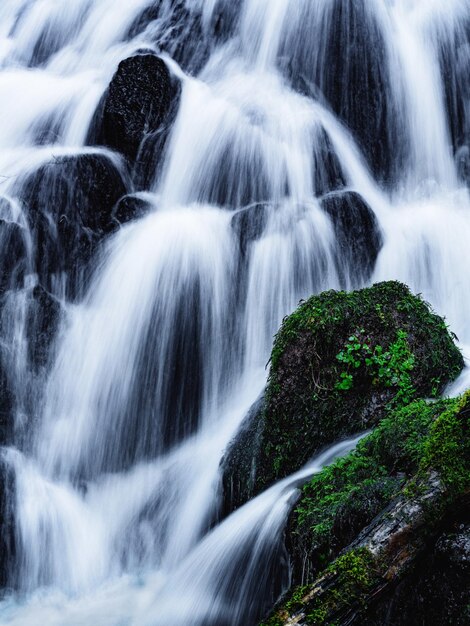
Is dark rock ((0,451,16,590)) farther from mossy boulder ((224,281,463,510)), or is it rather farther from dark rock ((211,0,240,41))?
dark rock ((211,0,240,41))

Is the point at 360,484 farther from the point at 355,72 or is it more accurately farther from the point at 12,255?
the point at 355,72

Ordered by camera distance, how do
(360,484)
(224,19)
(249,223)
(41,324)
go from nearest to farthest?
(360,484) → (41,324) → (249,223) → (224,19)

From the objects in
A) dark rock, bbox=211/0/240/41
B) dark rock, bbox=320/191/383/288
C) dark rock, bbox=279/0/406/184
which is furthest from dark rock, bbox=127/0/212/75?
dark rock, bbox=320/191/383/288

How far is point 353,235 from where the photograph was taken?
7656mm

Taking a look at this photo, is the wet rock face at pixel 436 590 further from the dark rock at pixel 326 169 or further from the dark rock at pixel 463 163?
the dark rock at pixel 463 163

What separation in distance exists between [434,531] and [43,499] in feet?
13.5

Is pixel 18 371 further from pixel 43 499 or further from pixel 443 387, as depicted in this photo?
pixel 443 387

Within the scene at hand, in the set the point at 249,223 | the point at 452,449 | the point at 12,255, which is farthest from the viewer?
the point at 249,223

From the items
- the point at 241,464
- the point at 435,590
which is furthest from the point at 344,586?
the point at 241,464

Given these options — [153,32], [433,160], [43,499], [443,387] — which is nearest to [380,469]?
[443,387]

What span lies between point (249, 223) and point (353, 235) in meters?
1.14

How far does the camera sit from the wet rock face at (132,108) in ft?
29.7

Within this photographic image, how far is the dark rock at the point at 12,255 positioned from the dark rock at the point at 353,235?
131 inches

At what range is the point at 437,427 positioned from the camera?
326 centimetres
